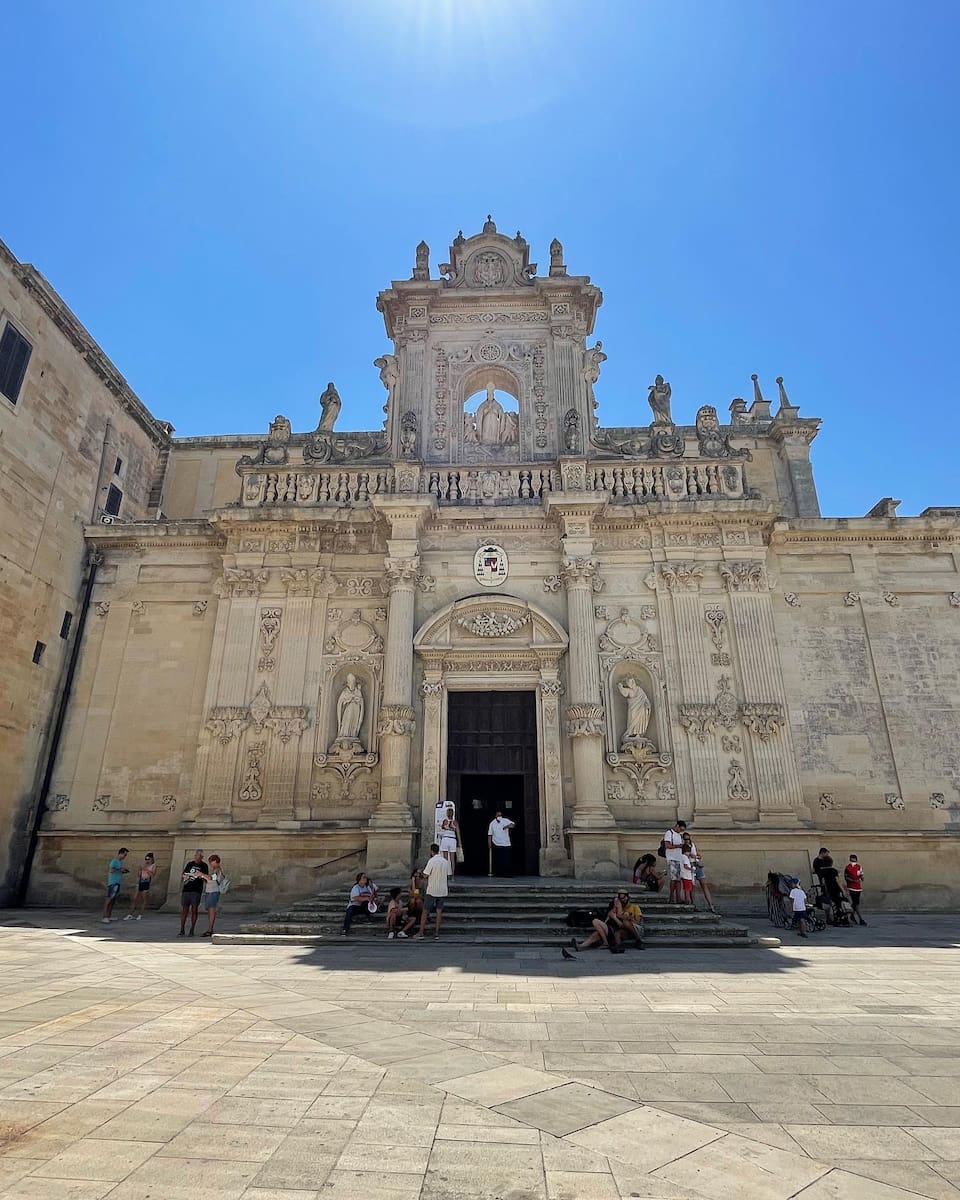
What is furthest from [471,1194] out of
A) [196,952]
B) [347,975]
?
[196,952]

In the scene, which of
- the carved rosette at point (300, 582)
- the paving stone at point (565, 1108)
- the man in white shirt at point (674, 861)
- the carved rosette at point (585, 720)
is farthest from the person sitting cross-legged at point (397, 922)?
the carved rosette at point (300, 582)

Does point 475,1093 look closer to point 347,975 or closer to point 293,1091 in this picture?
point 293,1091

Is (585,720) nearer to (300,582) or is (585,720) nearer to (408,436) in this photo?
(300,582)

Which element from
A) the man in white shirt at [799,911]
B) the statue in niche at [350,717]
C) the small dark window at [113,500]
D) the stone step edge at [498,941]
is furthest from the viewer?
the small dark window at [113,500]

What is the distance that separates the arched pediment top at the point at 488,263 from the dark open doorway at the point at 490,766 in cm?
1328

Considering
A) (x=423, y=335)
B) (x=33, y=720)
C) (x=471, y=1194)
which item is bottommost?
(x=471, y=1194)

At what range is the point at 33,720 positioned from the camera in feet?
59.4

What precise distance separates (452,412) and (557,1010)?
1706 centimetres

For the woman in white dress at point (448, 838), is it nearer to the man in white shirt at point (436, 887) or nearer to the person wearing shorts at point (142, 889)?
the man in white shirt at point (436, 887)

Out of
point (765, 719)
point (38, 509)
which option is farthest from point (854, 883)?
point (38, 509)

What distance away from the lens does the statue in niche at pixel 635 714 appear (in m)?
16.9

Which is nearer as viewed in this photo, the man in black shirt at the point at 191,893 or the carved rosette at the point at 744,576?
the man in black shirt at the point at 191,893

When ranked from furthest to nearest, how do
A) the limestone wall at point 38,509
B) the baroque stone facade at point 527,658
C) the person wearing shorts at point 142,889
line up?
the limestone wall at point 38,509, the baroque stone facade at point 527,658, the person wearing shorts at point 142,889

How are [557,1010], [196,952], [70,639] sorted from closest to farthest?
[557,1010], [196,952], [70,639]
